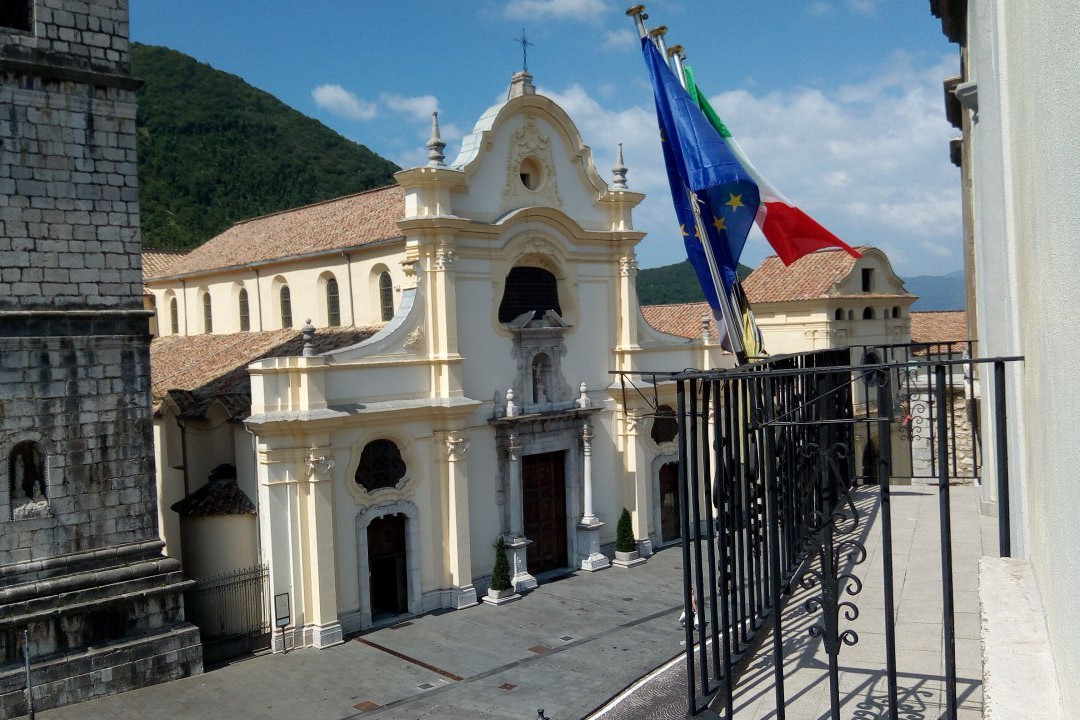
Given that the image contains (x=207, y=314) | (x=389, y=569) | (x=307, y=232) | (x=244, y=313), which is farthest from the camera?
(x=207, y=314)

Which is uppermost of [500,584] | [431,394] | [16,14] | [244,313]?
[16,14]

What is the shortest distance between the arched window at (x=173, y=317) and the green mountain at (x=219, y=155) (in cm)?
2269

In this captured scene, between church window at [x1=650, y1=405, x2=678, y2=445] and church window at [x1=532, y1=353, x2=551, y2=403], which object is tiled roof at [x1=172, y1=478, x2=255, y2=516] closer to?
church window at [x1=532, y1=353, x2=551, y2=403]

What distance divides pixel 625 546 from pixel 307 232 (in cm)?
1391

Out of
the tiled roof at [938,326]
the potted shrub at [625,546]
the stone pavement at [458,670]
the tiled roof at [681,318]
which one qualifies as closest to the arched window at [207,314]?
the stone pavement at [458,670]

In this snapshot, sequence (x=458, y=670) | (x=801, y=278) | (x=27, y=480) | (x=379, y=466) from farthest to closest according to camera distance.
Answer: (x=801, y=278) < (x=379, y=466) < (x=458, y=670) < (x=27, y=480)

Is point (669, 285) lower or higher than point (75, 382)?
higher

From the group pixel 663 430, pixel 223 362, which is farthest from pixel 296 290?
pixel 663 430

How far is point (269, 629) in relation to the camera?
19375 millimetres

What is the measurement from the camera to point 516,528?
23422 mm

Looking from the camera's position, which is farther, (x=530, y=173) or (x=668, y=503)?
(x=668, y=503)

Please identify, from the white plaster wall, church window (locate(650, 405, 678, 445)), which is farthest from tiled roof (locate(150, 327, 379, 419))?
the white plaster wall

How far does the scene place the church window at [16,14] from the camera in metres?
15.9

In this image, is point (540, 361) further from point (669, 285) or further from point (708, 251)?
point (669, 285)
